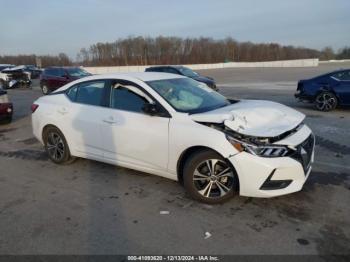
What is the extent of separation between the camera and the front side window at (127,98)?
494 centimetres

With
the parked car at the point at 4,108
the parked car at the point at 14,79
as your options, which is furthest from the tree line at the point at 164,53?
the parked car at the point at 4,108

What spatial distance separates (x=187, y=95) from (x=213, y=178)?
4.62 feet

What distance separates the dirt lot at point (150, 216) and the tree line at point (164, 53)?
79.0 m

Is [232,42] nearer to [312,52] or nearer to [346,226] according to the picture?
[312,52]

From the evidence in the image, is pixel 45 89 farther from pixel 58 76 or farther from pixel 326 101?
pixel 326 101

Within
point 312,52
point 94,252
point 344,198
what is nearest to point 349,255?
point 344,198

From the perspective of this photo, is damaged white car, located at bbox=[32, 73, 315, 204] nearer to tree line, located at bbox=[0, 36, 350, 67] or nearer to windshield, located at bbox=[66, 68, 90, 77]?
windshield, located at bbox=[66, 68, 90, 77]

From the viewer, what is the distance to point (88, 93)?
568cm

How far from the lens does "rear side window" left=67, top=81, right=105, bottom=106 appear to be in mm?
5465

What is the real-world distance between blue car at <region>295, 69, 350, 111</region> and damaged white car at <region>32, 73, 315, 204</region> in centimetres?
742

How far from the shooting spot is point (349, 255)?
3193 mm

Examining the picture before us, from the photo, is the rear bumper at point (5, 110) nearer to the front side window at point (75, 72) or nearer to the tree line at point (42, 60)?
the front side window at point (75, 72)

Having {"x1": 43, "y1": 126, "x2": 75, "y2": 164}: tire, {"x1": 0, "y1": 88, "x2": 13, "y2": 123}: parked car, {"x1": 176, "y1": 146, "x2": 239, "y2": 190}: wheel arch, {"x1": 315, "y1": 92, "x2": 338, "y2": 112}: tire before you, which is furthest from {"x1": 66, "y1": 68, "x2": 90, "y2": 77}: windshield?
{"x1": 176, "y1": 146, "x2": 239, "y2": 190}: wheel arch

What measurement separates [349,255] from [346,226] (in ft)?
1.89
